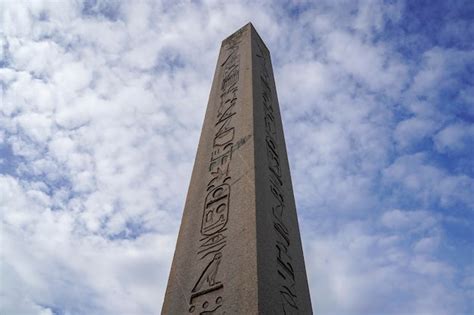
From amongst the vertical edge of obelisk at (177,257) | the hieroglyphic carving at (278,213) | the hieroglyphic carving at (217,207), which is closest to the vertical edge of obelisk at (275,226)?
the hieroglyphic carving at (278,213)

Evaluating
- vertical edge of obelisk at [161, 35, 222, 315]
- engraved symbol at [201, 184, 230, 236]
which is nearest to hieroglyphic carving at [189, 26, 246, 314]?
engraved symbol at [201, 184, 230, 236]

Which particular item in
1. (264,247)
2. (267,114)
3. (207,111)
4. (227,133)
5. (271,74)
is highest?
(271,74)

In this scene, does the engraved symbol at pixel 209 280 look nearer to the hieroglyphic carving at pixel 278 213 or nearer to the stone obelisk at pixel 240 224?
the stone obelisk at pixel 240 224

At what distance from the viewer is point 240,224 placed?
3188mm

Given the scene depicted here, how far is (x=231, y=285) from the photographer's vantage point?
280 cm

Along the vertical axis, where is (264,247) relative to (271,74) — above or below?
below

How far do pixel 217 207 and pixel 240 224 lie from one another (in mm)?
424

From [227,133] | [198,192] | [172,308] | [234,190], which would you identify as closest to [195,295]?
[172,308]

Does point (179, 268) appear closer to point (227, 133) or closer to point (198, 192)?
point (198, 192)

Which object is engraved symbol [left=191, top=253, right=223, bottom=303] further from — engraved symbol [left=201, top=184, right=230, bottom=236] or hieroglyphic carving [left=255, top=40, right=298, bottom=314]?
hieroglyphic carving [left=255, top=40, right=298, bottom=314]

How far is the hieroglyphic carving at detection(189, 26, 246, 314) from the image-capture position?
289 cm

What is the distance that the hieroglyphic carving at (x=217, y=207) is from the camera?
2893 millimetres

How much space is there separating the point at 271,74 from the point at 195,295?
388 cm

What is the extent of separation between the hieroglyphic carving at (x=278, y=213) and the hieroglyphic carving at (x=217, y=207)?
36 centimetres
